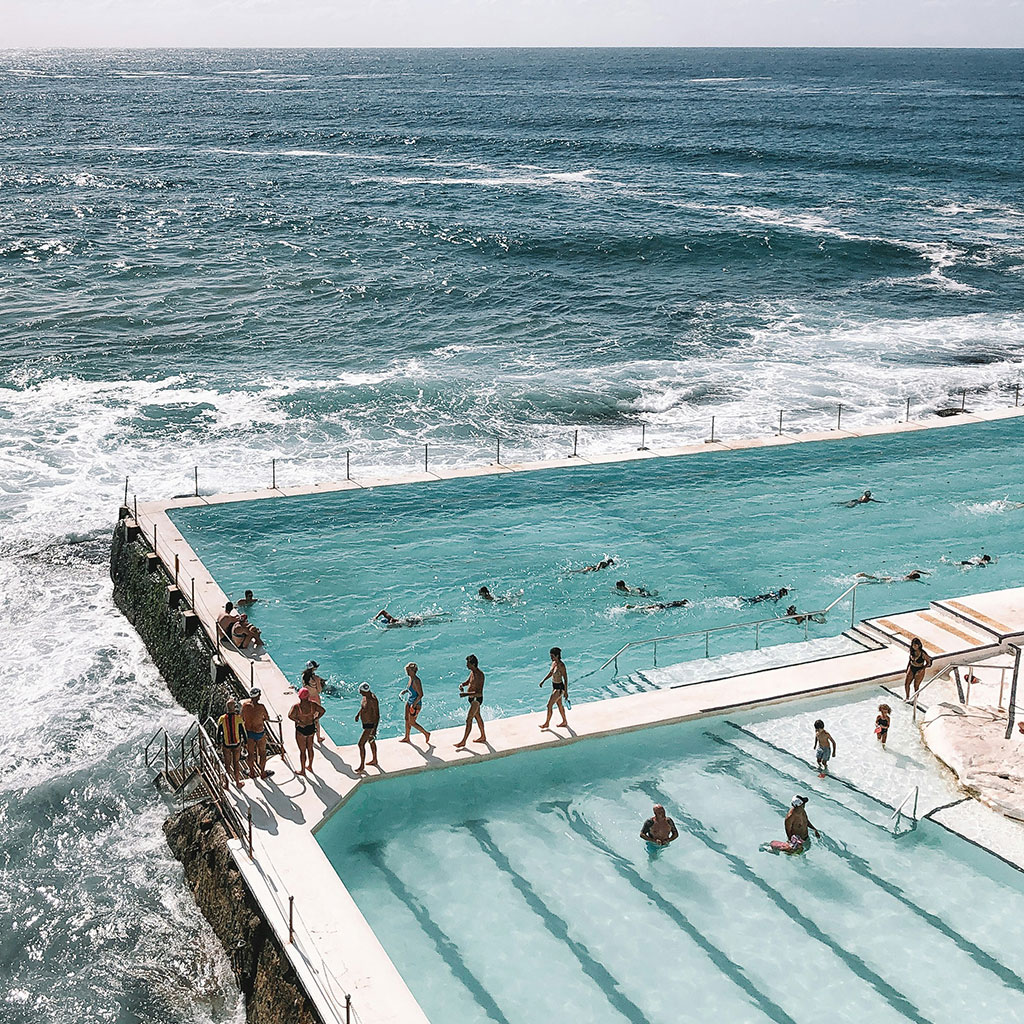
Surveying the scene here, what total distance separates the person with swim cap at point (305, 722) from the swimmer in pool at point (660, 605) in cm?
750

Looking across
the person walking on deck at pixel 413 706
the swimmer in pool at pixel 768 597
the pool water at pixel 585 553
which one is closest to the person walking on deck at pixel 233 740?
the person walking on deck at pixel 413 706

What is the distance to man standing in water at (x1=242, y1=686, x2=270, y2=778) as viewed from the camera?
45.6 ft

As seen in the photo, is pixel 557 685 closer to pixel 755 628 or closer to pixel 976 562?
pixel 755 628

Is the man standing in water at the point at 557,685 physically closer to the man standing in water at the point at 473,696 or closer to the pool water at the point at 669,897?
the pool water at the point at 669,897

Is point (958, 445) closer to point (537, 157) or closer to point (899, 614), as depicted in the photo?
point (899, 614)

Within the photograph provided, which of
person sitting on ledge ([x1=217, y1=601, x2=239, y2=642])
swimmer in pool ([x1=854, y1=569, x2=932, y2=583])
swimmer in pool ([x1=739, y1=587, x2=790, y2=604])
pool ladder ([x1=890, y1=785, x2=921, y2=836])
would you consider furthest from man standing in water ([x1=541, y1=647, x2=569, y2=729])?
swimmer in pool ([x1=854, y1=569, x2=932, y2=583])

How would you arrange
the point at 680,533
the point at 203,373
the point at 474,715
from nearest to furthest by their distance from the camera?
1. the point at 474,715
2. the point at 680,533
3. the point at 203,373

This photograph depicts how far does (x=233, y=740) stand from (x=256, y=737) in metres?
0.28

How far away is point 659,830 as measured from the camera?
1322cm

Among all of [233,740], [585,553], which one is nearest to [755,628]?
[585,553]

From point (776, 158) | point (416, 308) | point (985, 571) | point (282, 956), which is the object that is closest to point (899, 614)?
point (985, 571)

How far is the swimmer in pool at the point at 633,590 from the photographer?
2055cm

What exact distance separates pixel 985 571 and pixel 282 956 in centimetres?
1520

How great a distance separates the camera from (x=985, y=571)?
70.2 feet
